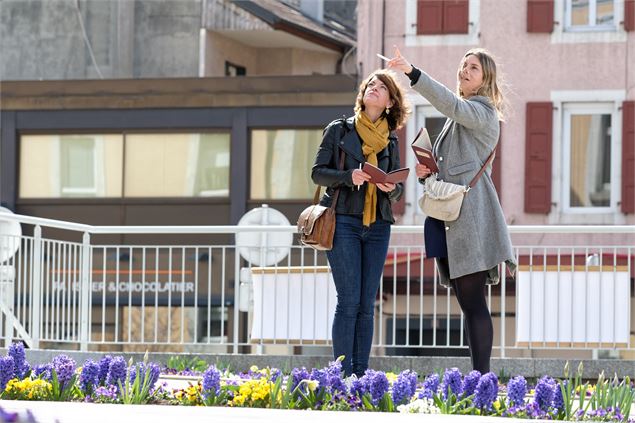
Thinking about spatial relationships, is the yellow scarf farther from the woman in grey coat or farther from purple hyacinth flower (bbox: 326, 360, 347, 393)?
purple hyacinth flower (bbox: 326, 360, 347, 393)

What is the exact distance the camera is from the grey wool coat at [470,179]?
7995mm

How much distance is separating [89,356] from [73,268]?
5.29ft

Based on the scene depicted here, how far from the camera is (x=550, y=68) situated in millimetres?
27734

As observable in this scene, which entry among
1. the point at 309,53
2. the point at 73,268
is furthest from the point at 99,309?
the point at 309,53

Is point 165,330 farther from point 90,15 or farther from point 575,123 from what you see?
point 90,15

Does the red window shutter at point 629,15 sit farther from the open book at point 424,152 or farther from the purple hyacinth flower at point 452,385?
the purple hyacinth flower at point 452,385

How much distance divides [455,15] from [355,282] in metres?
19.7

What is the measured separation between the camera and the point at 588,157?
27438mm

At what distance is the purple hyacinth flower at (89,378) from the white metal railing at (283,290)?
4019 mm

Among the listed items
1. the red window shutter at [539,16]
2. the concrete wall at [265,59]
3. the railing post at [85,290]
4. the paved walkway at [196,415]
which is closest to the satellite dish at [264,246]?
the railing post at [85,290]

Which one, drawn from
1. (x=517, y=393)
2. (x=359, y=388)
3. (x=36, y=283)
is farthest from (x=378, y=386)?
(x=36, y=283)

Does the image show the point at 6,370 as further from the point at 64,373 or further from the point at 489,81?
the point at 489,81

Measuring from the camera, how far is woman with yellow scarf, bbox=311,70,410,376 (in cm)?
852

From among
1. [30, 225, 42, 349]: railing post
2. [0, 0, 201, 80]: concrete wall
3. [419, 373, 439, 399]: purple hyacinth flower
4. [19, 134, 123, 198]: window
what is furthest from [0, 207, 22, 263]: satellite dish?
[0, 0, 201, 80]: concrete wall
